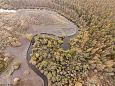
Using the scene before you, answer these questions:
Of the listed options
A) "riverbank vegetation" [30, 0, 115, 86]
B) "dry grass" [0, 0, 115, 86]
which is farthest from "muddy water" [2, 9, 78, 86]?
"dry grass" [0, 0, 115, 86]

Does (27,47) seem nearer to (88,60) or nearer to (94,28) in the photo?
(88,60)

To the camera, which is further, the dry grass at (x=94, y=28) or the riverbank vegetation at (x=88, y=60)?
the dry grass at (x=94, y=28)

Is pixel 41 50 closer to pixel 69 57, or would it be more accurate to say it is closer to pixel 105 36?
pixel 69 57

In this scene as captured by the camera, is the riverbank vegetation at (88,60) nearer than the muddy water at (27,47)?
Yes

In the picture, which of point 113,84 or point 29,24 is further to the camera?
point 29,24

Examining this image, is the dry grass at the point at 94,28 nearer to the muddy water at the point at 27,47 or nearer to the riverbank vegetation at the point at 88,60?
the riverbank vegetation at the point at 88,60

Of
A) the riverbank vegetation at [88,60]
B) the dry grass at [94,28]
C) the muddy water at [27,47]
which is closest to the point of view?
the riverbank vegetation at [88,60]

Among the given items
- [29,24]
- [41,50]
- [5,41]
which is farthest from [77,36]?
[5,41]

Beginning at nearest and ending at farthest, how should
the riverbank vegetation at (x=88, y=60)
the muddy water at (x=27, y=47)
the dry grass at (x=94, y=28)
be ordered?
the riverbank vegetation at (x=88, y=60) < the muddy water at (x=27, y=47) < the dry grass at (x=94, y=28)

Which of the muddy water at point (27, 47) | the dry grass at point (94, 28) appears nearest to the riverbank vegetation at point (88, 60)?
the dry grass at point (94, 28)

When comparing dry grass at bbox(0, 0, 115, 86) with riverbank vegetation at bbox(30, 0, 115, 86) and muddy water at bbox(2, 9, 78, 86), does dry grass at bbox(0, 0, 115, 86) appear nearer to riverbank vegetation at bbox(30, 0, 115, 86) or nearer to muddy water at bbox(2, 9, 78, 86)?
riverbank vegetation at bbox(30, 0, 115, 86)

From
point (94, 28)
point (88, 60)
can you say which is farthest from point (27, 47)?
point (94, 28)
